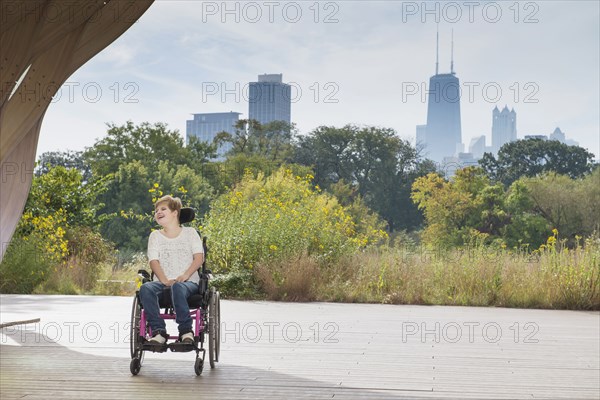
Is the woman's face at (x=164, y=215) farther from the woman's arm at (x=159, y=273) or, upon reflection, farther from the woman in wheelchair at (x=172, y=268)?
the woman's arm at (x=159, y=273)

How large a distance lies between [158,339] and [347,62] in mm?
45950

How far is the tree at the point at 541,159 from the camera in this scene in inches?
1874

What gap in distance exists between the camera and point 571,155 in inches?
1873

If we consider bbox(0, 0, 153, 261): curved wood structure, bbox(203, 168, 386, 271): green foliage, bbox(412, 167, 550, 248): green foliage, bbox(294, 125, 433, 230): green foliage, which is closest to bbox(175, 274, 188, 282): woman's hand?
bbox(0, 0, 153, 261): curved wood structure

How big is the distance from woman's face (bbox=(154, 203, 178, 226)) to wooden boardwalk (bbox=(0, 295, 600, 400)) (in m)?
0.83

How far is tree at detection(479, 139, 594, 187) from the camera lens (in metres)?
47.6

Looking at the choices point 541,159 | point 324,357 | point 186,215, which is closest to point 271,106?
point 541,159

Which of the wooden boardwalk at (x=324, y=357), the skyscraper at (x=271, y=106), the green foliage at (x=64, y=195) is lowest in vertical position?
the wooden boardwalk at (x=324, y=357)

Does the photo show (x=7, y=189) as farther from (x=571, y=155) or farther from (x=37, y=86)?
A: (x=571, y=155)

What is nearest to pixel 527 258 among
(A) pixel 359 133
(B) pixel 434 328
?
(B) pixel 434 328

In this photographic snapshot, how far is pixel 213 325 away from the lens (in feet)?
16.5

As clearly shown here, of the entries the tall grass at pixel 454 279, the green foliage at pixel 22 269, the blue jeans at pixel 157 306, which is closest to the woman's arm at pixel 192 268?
the blue jeans at pixel 157 306

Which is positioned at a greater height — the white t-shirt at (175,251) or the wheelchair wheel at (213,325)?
the white t-shirt at (175,251)

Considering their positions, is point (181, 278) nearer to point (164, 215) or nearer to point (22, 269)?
point (164, 215)
